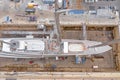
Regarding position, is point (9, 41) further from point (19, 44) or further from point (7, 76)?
point (7, 76)

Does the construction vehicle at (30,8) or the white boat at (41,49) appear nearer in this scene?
the white boat at (41,49)

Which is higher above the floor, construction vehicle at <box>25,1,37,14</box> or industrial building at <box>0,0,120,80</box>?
construction vehicle at <box>25,1,37,14</box>

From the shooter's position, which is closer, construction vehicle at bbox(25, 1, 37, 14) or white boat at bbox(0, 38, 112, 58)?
white boat at bbox(0, 38, 112, 58)

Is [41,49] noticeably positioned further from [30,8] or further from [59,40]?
[30,8]

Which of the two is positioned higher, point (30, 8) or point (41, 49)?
point (30, 8)

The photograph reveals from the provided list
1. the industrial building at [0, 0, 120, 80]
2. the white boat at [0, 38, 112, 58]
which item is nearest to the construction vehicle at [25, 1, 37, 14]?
the industrial building at [0, 0, 120, 80]

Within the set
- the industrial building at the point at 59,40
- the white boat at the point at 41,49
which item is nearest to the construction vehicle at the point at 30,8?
the industrial building at the point at 59,40

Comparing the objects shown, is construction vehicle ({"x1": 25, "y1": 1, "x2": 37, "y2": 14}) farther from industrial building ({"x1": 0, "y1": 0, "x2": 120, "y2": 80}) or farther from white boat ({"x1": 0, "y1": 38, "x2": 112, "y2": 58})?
white boat ({"x1": 0, "y1": 38, "x2": 112, "y2": 58})

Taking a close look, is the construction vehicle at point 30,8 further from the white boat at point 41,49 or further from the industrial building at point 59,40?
the white boat at point 41,49

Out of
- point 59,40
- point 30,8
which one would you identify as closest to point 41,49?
point 59,40
